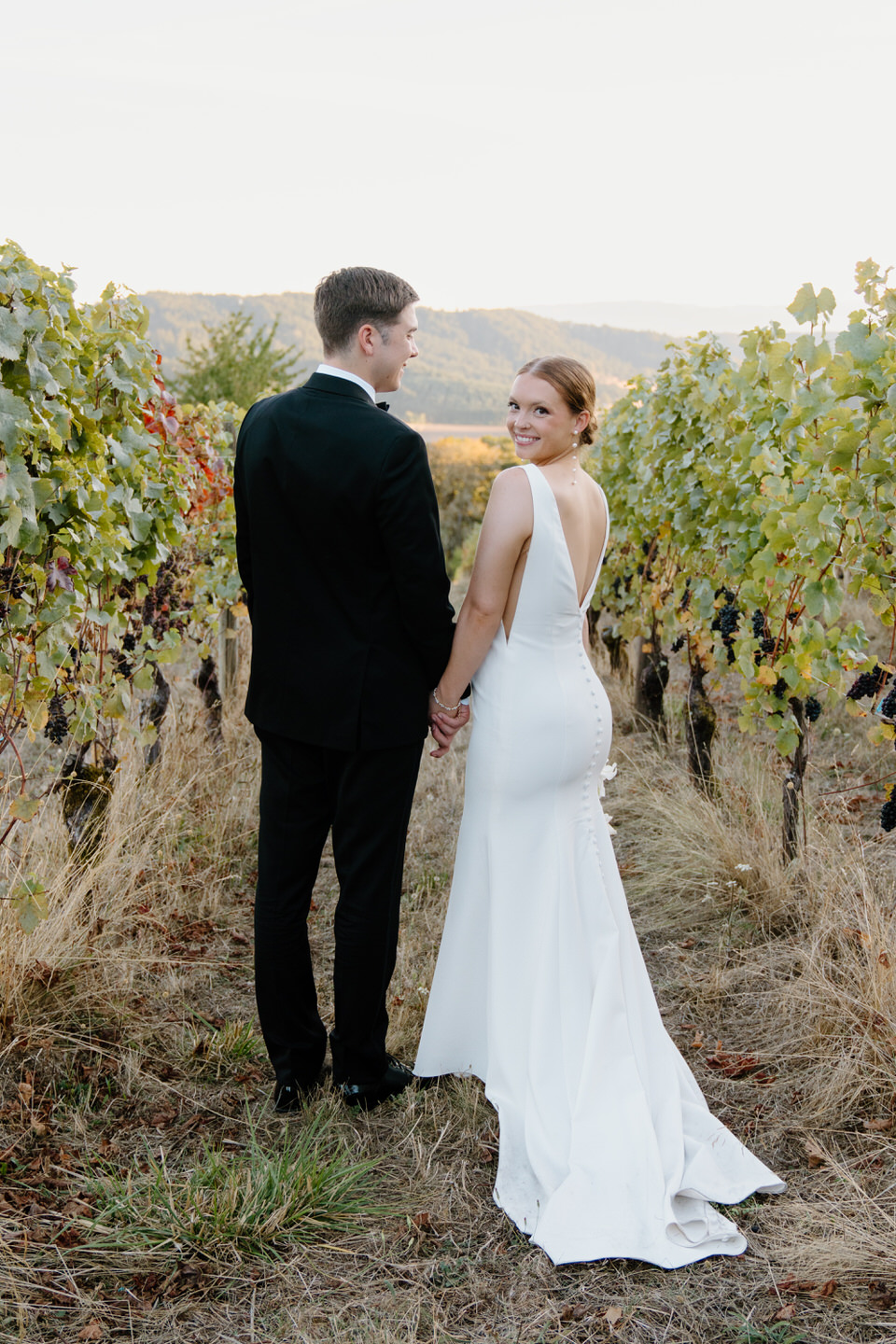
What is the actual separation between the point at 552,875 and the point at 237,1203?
3.47ft

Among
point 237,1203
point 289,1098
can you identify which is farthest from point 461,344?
point 237,1203

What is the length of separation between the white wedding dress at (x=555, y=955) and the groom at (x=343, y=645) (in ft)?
0.70

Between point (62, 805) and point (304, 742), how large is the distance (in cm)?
167

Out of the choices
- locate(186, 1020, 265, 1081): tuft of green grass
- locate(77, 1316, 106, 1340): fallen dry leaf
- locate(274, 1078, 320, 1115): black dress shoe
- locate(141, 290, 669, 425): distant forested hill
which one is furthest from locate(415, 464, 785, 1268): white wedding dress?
locate(141, 290, 669, 425): distant forested hill

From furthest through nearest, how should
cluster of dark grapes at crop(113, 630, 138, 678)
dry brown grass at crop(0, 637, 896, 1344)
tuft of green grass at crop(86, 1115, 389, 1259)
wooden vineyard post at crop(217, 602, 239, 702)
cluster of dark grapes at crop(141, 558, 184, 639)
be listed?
wooden vineyard post at crop(217, 602, 239, 702)
cluster of dark grapes at crop(141, 558, 184, 639)
cluster of dark grapes at crop(113, 630, 138, 678)
tuft of green grass at crop(86, 1115, 389, 1259)
dry brown grass at crop(0, 637, 896, 1344)

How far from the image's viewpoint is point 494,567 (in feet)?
8.07

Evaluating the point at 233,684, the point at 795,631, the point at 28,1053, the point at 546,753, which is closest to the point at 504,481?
the point at 546,753

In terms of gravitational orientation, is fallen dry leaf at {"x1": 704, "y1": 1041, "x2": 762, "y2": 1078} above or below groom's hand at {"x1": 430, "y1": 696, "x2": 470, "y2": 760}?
below

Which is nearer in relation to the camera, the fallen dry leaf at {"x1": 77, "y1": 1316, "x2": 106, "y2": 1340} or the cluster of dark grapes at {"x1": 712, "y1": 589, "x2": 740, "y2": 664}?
the fallen dry leaf at {"x1": 77, "y1": 1316, "x2": 106, "y2": 1340}

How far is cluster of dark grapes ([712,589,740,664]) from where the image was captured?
14.4ft

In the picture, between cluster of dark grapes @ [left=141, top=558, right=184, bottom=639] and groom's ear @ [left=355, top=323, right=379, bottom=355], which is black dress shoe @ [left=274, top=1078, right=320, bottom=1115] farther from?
cluster of dark grapes @ [left=141, top=558, right=184, bottom=639]

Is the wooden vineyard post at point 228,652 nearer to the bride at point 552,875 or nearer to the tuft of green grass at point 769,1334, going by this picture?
the bride at point 552,875

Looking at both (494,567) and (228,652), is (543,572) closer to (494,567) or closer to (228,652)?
(494,567)

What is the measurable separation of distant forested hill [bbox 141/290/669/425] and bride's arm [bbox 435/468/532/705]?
236ft
